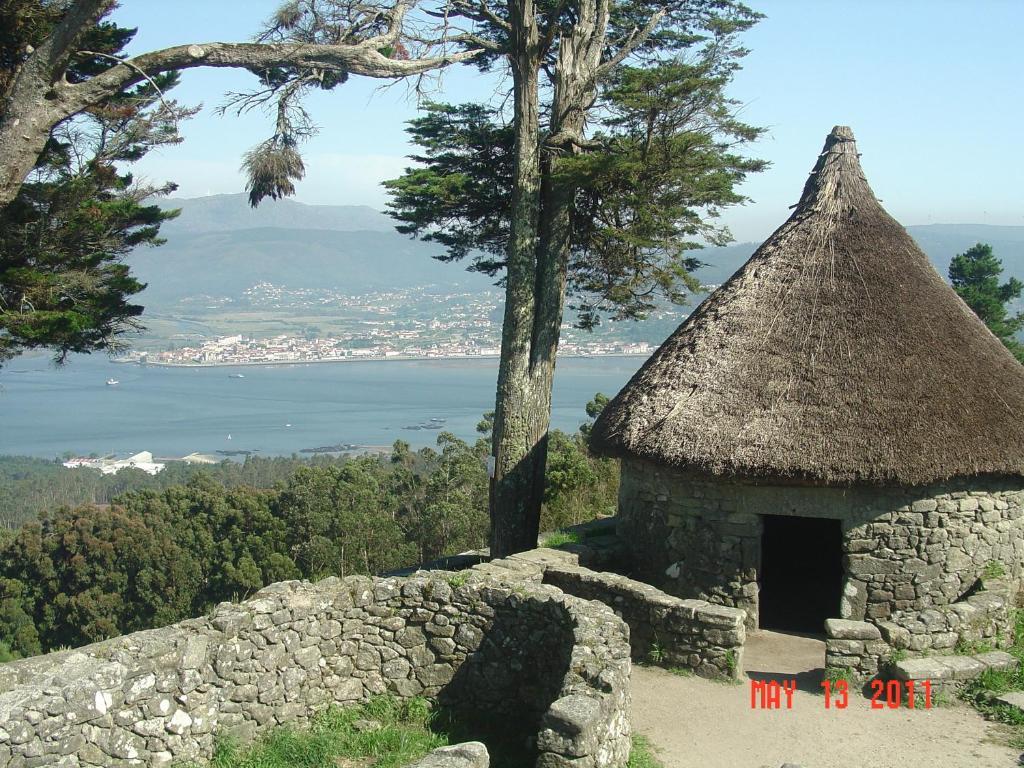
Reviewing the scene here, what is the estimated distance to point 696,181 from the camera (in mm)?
12477

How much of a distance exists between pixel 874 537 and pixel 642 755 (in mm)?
4071

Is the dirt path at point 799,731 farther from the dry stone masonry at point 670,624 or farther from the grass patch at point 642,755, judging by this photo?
the dry stone masonry at point 670,624

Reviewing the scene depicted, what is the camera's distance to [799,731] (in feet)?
23.4

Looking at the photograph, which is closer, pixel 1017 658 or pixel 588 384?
pixel 1017 658

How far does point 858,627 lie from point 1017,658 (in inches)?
59.2

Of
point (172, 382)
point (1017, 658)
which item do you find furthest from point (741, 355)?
point (172, 382)

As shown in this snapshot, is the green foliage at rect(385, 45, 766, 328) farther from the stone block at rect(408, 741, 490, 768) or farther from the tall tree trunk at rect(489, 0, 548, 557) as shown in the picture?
the stone block at rect(408, 741, 490, 768)

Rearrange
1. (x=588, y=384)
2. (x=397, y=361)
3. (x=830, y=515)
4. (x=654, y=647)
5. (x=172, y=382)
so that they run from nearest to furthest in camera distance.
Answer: (x=654, y=647)
(x=830, y=515)
(x=588, y=384)
(x=172, y=382)
(x=397, y=361)

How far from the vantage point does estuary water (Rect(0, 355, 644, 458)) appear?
86.6m

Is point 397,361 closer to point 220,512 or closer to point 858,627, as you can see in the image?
point 220,512

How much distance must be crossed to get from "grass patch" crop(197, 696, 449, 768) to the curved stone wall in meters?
0.13

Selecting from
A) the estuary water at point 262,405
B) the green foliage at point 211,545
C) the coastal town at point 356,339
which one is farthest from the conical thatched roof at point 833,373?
the coastal town at point 356,339

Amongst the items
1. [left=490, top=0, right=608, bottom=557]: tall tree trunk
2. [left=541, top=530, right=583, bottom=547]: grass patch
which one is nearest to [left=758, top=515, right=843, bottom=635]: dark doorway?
[left=541, top=530, right=583, bottom=547]: grass patch

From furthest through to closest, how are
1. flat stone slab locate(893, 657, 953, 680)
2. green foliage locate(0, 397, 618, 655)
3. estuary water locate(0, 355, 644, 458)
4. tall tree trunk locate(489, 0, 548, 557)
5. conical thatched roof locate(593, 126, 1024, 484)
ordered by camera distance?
estuary water locate(0, 355, 644, 458), green foliage locate(0, 397, 618, 655), tall tree trunk locate(489, 0, 548, 557), conical thatched roof locate(593, 126, 1024, 484), flat stone slab locate(893, 657, 953, 680)
